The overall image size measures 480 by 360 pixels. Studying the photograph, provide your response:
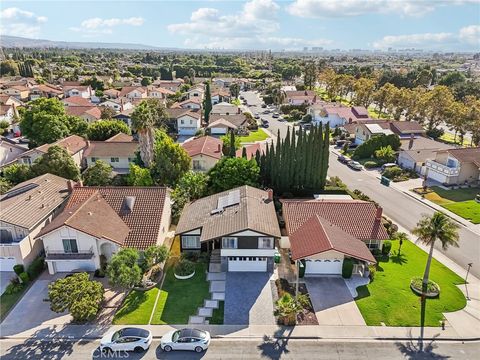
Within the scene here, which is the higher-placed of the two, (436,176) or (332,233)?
(332,233)

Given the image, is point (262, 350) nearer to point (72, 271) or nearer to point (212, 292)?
point (212, 292)

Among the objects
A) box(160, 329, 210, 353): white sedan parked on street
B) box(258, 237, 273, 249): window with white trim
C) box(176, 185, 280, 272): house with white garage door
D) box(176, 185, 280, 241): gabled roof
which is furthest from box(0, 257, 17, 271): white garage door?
box(258, 237, 273, 249): window with white trim

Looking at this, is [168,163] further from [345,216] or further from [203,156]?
[345,216]

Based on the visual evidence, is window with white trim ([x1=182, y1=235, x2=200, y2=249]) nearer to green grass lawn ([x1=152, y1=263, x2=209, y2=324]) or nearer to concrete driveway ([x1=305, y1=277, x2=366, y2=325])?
green grass lawn ([x1=152, y1=263, x2=209, y2=324])

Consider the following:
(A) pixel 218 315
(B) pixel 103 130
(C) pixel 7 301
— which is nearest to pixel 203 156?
(B) pixel 103 130

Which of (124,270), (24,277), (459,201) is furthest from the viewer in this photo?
(459,201)

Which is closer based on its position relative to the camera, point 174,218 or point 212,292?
point 212,292

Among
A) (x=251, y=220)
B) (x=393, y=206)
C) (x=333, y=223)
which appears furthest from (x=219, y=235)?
(x=393, y=206)
